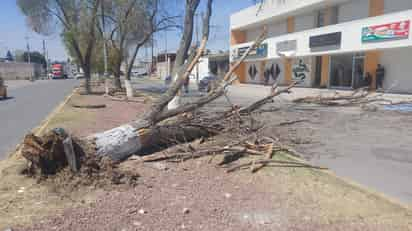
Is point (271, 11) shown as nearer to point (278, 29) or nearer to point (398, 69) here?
point (278, 29)

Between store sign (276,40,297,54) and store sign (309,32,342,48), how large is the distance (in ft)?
6.35

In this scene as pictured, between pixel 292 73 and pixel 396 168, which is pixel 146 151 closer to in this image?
pixel 396 168

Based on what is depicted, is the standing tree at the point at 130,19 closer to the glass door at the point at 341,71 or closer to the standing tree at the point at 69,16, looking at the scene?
the standing tree at the point at 69,16

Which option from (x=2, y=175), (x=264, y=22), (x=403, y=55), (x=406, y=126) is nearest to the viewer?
(x=2, y=175)

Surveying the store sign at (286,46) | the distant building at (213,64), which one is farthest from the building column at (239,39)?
the store sign at (286,46)

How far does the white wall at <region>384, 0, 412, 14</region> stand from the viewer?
18203 millimetres

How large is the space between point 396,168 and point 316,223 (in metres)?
2.89

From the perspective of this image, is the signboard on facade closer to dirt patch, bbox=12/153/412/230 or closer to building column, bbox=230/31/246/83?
building column, bbox=230/31/246/83

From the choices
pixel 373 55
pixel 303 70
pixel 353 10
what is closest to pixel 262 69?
pixel 303 70

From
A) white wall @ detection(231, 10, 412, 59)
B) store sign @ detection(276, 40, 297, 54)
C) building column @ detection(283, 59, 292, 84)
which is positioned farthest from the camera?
building column @ detection(283, 59, 292, 84)

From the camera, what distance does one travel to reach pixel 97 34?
2333 cm

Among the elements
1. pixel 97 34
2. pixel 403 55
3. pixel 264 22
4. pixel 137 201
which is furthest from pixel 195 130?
pixel 264 22

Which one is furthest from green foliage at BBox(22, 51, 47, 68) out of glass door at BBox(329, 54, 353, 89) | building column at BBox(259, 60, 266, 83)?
glass door at BBox(329, 54, 353, 89)

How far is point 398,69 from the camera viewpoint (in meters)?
18.8
